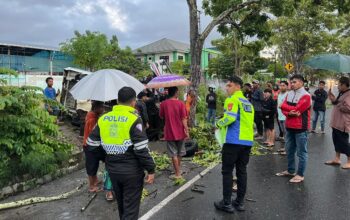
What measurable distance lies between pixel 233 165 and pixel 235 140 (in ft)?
1.31

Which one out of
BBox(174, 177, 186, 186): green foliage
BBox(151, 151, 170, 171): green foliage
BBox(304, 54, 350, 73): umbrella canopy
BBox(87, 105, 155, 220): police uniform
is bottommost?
BBox(174, 177, 186, 186): green foliage

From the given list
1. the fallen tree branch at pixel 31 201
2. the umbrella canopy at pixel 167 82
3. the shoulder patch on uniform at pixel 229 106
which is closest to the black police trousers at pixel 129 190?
the shoulder patch on uniform at pixel 229 106

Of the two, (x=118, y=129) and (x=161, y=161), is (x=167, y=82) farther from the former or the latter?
(x=118, y=129)

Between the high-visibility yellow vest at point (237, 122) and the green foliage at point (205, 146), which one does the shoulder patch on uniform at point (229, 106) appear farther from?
the green foliage at point (205, 146)

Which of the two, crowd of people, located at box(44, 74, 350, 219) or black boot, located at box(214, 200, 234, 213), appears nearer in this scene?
crowd of people, located at box(44, 74, 350, 219)

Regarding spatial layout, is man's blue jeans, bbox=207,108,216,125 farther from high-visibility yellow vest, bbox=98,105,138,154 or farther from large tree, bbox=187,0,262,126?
high-visibility yellow vest, bbox=98,105,138,154

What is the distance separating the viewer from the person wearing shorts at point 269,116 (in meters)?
11.0

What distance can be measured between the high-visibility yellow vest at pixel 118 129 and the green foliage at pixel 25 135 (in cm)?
314

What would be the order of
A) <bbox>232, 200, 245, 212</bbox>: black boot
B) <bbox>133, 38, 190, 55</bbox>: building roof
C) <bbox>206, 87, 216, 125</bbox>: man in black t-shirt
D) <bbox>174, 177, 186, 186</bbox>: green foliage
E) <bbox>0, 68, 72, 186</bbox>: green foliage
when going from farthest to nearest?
<bbox>133, 38, 190, 55</bbox>: building roof → <bbox>206, 87, 216, 125</bbox>: man in black t-shirt → <bbox>174, 177, 186, 186</bbox>: green foliage → <bbox>0, 68, 72, 186</bbox>: green foliage → <bbox>232, 200, 245, 212</bbox>: black boot

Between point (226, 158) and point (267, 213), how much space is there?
0.98 m

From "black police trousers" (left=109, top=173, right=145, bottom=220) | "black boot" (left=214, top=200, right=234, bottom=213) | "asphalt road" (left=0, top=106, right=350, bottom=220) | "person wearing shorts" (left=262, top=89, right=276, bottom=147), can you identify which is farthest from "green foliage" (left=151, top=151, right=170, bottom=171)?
"black police trousers" (left=109, top=173, right=145, bottom=220)

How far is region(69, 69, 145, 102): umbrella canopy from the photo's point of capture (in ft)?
18.7

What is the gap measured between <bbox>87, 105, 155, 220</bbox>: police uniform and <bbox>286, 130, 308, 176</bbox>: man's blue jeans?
375 cm

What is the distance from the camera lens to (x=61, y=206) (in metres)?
5.82
